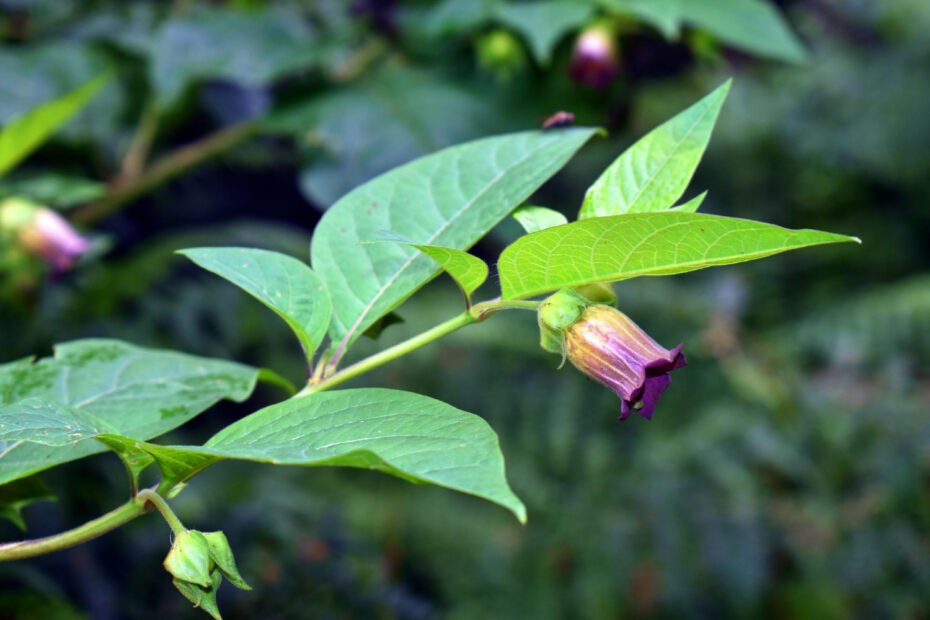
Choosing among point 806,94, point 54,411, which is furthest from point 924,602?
point 806,94

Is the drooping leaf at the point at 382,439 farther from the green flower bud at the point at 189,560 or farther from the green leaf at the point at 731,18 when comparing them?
the green leaf at the point at 731,18

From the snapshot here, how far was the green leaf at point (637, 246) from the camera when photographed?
1.19 feet

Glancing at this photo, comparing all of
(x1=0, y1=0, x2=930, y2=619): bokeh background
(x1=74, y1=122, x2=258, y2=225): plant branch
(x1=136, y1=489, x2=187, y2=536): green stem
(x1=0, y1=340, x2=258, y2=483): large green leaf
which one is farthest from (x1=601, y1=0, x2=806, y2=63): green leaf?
(x1=136, y1=489, x2=187, y2=536): green stem

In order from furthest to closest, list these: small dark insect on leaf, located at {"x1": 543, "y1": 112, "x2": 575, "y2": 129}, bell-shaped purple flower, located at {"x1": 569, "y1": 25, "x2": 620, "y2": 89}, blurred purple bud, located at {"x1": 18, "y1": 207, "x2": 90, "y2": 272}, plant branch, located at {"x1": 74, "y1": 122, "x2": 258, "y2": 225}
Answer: plant branch, located at {"x1": 74, "y1": 122, "x2": 258, "y2": 225}, bell-shaped purple flower, located at {"x1": 569, "y1": 25, "x2": 620, "y2": 89}, blurred purple bud, located at {"x1": 18, "y1": 207, "x2": 90, "y2": 272}, small dark insect on leaf, located at {"x1": 543, "y1": 112, "x2": 575, "y2": 129}

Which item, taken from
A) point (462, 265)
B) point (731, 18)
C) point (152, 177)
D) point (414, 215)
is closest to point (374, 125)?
point (152, 177)

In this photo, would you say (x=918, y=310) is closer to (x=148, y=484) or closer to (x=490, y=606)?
(x=490, y=606)

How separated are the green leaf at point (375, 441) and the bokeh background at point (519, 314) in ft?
1.43

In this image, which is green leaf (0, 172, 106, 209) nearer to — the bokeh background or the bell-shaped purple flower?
the bokeh background

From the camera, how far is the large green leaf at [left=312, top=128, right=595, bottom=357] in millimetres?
472

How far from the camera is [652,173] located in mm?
461

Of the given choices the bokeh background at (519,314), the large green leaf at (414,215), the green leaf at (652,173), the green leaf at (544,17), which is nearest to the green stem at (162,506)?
the large green leaf at (414,215)

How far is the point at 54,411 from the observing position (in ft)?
1.24

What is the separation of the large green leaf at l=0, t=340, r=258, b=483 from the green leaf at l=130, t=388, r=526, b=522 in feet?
0.33

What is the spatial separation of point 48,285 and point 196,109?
1.08 feet
